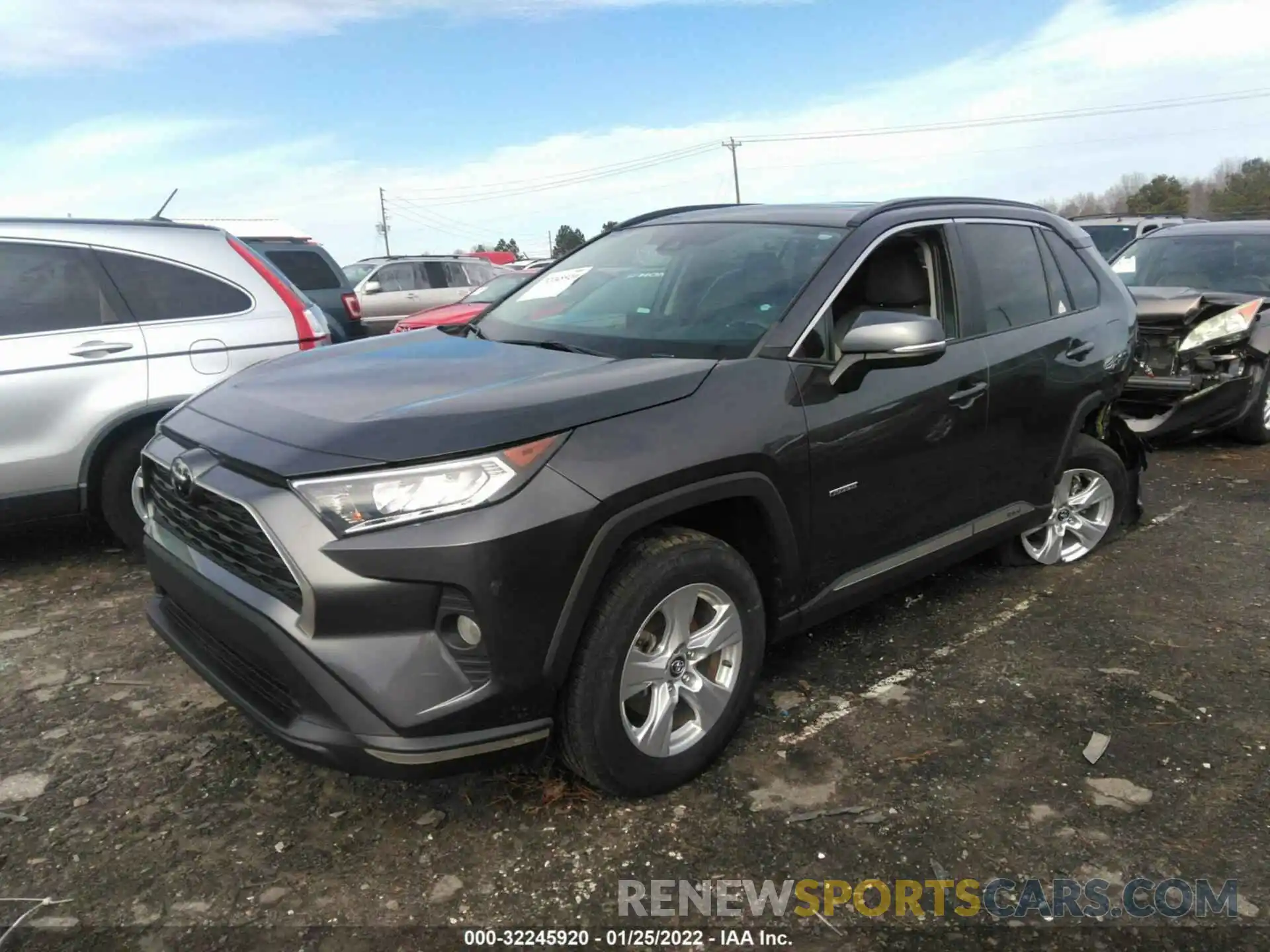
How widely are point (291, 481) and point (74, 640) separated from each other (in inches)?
91.8

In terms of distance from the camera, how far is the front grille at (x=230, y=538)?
2.32 m

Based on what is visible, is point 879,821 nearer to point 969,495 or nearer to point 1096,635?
point 969,495

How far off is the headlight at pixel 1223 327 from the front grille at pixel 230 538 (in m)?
6.52

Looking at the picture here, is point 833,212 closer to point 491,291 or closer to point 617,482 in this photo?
point 617,482

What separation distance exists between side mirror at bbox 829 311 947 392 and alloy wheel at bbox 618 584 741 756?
33.5 inches

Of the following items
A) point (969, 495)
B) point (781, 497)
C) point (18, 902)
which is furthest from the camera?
point (969, 495)

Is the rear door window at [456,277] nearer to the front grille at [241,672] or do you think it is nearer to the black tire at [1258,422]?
the black tire at [1258,422]

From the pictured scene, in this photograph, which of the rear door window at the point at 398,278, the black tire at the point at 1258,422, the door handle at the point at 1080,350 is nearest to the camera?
the door handle at the point at 1080,350

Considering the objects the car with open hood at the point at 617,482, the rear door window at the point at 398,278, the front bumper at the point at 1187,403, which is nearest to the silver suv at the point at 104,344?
the car with open hood at the point at 617,482

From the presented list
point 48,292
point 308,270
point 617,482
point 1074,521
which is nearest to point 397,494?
point 617,482

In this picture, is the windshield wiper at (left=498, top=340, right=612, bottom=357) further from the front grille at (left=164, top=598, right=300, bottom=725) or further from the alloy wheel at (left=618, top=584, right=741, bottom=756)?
the front grille at (left=164, top=598, right=300, bottom=725)

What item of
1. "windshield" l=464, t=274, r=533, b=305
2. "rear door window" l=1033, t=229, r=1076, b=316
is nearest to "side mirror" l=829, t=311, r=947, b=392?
"rear door window" l=1033, t=229, r=1076, b=316

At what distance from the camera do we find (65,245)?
458 cm

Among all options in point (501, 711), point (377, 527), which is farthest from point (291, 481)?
point (501, 711)
